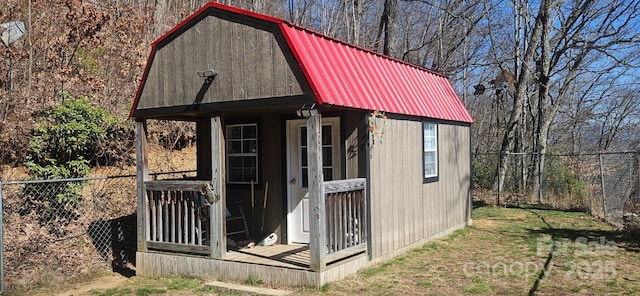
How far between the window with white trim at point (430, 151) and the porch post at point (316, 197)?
3329 mm

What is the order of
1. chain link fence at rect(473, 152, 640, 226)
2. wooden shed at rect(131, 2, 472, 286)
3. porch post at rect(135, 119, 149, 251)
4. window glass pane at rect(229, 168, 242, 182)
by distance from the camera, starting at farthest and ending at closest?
chain link fence at rect(473, 152, 640, 226)
window glass pane at rect(229, 168, 242, 182)
porch post at rect(135, 119, 149, 251)
wooden shed at rect(131, 2, 472, 286)

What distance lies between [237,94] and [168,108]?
1229 millimetres

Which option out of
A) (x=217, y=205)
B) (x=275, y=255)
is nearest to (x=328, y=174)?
(x=275, y=255)

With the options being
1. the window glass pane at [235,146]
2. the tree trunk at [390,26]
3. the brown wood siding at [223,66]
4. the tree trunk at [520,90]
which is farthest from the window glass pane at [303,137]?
the tree trunk at [520,90]

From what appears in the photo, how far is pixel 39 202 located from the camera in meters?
8.40

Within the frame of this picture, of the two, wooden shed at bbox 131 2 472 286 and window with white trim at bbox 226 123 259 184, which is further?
window with white trim at bbox 226 123 259 184

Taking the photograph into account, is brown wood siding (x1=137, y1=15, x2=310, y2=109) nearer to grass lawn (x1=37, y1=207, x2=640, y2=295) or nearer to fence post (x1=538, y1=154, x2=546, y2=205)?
grass lawn (x1=37, y1=207, x2=640, y2=295)

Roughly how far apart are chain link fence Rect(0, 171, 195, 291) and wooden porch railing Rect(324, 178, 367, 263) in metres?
3.50

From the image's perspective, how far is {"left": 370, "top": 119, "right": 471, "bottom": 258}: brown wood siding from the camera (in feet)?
24.6

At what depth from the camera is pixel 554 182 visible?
1571cm

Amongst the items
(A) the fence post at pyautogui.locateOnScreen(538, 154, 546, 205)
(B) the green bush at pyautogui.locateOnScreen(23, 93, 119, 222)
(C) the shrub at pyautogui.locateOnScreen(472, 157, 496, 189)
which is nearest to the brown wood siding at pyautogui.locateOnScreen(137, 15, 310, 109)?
(B) the green bush at pyautogui.locateOnScreen(23, 93, 119, 222)

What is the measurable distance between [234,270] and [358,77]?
3.12 m

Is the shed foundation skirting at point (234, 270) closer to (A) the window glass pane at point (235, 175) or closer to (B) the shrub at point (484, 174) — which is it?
(A) the window glass pane at point (235, 175)

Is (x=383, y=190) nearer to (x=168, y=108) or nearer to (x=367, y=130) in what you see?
(x=367, y=130)
